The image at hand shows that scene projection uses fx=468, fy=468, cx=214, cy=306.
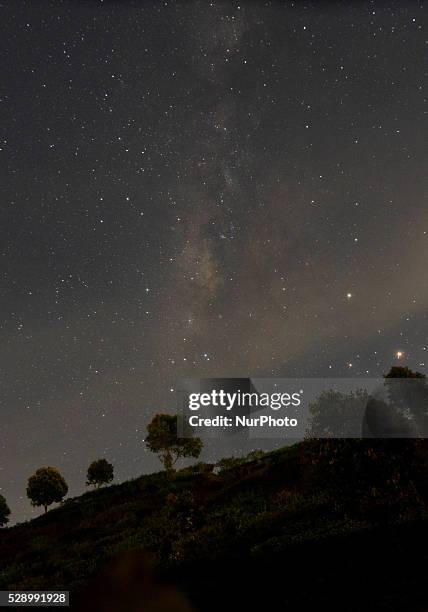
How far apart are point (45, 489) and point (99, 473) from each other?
258 inches

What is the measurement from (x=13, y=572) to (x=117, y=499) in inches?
633

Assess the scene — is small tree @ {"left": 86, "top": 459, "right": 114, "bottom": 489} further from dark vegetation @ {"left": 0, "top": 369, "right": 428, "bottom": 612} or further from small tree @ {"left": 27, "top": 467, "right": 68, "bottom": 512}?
dark vegetation @ {"left": 0, "top": 369, "right": 428, "bottom": 612}

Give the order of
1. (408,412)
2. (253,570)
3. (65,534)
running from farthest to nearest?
1. (65,534)
2. (408,412)
3. (253,570)

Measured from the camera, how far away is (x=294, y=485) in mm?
27281

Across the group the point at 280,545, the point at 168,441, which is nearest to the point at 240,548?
the point at 280,545

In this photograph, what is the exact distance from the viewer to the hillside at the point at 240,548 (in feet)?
33.6

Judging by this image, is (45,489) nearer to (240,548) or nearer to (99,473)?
(99,473)

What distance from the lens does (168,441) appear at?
179ft

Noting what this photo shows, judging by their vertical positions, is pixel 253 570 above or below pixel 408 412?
below

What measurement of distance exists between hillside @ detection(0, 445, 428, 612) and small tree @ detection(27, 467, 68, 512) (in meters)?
14.3

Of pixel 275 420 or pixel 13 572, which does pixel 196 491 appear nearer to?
pixel 275 420

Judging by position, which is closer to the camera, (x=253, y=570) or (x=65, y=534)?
(x=253, y=570)

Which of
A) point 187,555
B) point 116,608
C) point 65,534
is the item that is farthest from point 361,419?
point 65,534

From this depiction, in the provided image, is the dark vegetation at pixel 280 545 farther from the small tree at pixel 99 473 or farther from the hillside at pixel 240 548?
the small tree at pixel 99 473
